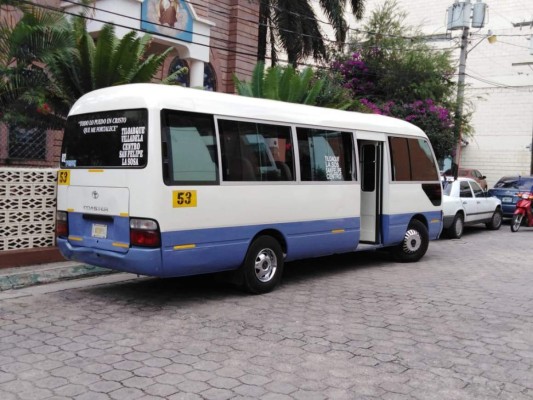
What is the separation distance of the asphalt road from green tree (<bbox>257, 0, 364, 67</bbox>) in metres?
14.7

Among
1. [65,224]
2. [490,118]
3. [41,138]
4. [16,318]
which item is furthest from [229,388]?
[490,118]

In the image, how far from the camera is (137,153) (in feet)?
20.1

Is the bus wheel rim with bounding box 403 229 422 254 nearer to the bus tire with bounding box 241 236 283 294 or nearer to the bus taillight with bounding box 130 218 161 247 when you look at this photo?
the bus tire with bounding box 241 236 283 294

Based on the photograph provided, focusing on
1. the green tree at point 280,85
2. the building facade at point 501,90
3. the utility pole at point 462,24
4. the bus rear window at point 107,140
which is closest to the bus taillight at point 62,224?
the bus rear window at point 107,140

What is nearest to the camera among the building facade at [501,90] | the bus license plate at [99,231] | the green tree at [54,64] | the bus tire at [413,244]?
the bus license plate at [99,231]

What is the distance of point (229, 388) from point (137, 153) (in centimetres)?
297

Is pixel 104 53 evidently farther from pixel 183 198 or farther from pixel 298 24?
pixel 298 24

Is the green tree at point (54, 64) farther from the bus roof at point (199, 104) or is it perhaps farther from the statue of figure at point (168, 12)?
the statue of figure at point (168, 12)

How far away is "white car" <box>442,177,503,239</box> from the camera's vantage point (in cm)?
1398

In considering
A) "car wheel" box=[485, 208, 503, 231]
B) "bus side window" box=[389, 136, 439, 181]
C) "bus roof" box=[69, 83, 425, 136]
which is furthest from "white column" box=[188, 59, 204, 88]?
"car wheel" box=[485, 208, 503, 231]

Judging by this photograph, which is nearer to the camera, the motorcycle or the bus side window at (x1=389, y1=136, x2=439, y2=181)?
the bus side window at (x1=389, y1=136, x2=439, y2=181)

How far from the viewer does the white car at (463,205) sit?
45.9 feet

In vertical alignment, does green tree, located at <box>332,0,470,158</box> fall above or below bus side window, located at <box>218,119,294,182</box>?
above

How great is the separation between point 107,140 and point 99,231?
3.47ft
